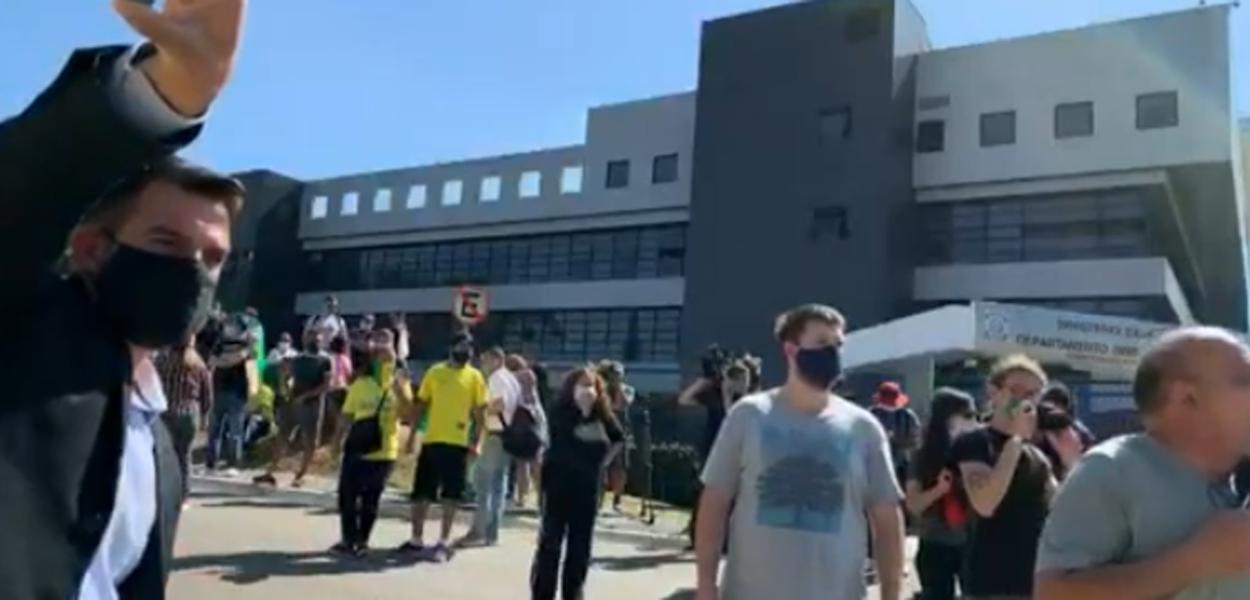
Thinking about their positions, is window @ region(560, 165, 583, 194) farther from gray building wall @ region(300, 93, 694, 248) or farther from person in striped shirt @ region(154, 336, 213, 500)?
person in striped shirt @ region(154, 336, 213, 500)

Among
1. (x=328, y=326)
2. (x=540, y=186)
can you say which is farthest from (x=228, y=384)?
(x=540, y=186)

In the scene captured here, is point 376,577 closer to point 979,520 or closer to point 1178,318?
point 979,520

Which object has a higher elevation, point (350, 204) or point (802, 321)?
point (350, 204)

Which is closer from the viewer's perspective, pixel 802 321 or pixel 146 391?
pixel 146 391

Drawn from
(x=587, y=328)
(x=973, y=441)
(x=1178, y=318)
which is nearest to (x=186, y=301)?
(x=973, y=441)

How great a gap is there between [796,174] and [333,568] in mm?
30108

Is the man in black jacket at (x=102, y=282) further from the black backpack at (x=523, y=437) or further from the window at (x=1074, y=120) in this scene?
the window at (x=1074, y=120)

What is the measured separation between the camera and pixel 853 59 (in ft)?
119

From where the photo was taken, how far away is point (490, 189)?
50.7 meters

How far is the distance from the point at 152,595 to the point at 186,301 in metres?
0.51

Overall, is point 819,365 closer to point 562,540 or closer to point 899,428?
point 562,540

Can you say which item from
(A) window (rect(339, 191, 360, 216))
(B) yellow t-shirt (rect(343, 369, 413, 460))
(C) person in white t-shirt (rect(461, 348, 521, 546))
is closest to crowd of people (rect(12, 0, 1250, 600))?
(B) yellow t-shirt (rect(343, 369, 413, 460))

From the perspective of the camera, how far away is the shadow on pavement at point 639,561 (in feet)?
33.5

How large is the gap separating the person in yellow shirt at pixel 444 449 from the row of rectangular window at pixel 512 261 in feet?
109
